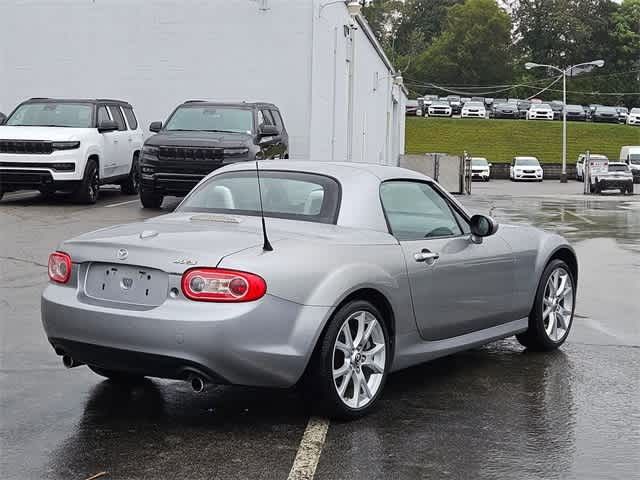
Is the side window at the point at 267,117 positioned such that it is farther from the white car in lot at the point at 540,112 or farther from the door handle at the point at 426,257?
the white car in lot at the point at 540,112

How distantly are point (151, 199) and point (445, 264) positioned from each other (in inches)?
483

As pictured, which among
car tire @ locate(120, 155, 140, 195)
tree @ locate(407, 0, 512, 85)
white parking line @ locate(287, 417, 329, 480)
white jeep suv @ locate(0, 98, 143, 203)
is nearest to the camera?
white parking line @ locate(287, 417, 329, 480)

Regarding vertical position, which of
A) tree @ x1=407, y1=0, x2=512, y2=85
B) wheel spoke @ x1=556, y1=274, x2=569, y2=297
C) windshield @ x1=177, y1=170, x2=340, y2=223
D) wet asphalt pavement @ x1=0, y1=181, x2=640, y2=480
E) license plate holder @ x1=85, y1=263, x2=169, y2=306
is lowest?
wet asphalt pavement @ x1=0, y1=181, x2=640, y2=480

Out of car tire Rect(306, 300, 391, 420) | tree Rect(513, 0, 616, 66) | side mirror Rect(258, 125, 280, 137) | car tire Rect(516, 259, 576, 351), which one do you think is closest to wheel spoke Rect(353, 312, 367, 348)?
car tire Rect(306, 300, 391, 420)

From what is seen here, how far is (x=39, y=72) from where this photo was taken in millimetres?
28641

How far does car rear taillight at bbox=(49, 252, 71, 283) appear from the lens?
18.8 ft

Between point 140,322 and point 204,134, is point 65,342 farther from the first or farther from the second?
point 204,134

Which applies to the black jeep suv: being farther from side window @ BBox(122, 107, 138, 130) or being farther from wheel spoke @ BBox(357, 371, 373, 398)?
wheel spoke @ BBox(357, 371, 373, 398)

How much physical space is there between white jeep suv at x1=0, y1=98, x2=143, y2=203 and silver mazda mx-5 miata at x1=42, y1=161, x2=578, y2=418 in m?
11.6

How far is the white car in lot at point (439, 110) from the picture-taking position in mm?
87938

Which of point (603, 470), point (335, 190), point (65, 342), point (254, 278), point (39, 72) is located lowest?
point (603, 470)

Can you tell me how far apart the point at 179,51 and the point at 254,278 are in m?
23.6

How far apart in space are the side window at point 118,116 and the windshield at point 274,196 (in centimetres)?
1376

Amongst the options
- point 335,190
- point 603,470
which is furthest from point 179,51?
point 603,470
